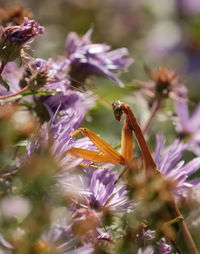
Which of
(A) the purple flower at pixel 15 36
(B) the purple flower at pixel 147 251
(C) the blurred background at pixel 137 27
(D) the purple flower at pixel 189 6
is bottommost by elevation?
(C) the blurred background at pixel 137 27

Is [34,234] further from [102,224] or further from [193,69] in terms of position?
[193,69]

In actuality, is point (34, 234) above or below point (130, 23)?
above

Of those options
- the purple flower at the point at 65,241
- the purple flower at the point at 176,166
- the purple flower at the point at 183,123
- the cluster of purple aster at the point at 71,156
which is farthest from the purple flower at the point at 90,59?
the purple flower at the point at 65,241

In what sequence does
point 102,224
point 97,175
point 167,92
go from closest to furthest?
point 102,224 → point 97,175 → point 167,92

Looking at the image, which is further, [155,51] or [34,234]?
[155,51]

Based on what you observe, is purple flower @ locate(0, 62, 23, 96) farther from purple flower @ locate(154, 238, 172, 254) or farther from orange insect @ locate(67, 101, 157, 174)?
purple flower @ locate(154, 238, 172, 254)

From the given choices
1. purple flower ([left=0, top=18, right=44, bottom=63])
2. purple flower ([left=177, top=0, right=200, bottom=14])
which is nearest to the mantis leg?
purple flower ([left=0, top=18, right=44, bottom=63])

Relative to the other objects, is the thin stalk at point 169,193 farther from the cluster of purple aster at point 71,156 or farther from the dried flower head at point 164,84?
the dried flower head at point 164,84

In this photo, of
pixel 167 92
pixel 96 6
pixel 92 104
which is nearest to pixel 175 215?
pixel 92 104
